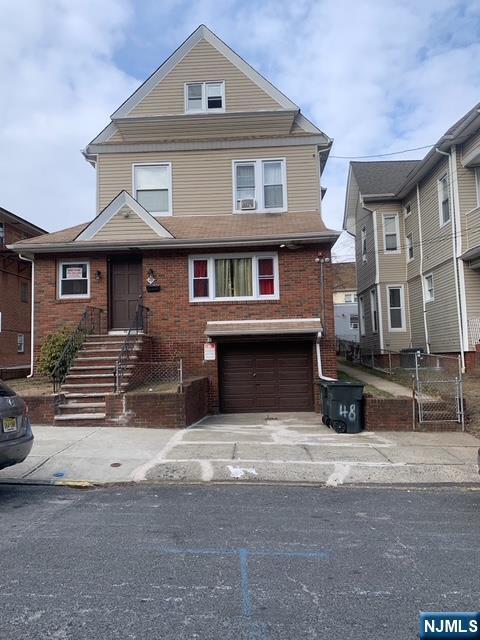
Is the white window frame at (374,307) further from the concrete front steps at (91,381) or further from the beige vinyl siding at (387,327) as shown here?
the concrete front steps at (91,381)

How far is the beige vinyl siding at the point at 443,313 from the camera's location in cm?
1638

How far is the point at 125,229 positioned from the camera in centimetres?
1391

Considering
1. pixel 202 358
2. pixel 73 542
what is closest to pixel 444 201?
pixel 202 358

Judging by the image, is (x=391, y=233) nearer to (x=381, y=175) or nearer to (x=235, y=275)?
(x=381, y=175)

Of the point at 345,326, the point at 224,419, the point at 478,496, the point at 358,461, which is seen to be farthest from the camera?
the point at 345,326

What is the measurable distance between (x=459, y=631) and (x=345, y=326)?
111 ft

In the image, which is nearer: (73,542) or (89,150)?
(73,542)

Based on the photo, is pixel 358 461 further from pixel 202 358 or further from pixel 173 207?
pixel 173 207

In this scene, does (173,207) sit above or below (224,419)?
above

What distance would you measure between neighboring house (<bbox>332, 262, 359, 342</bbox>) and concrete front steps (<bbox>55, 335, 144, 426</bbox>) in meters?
18.5

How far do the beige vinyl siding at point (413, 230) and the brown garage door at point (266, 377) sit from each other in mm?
8534

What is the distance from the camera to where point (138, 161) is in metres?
15.9

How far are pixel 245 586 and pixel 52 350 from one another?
413 inches

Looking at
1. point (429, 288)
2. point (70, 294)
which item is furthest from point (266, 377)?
point (429, 288)
